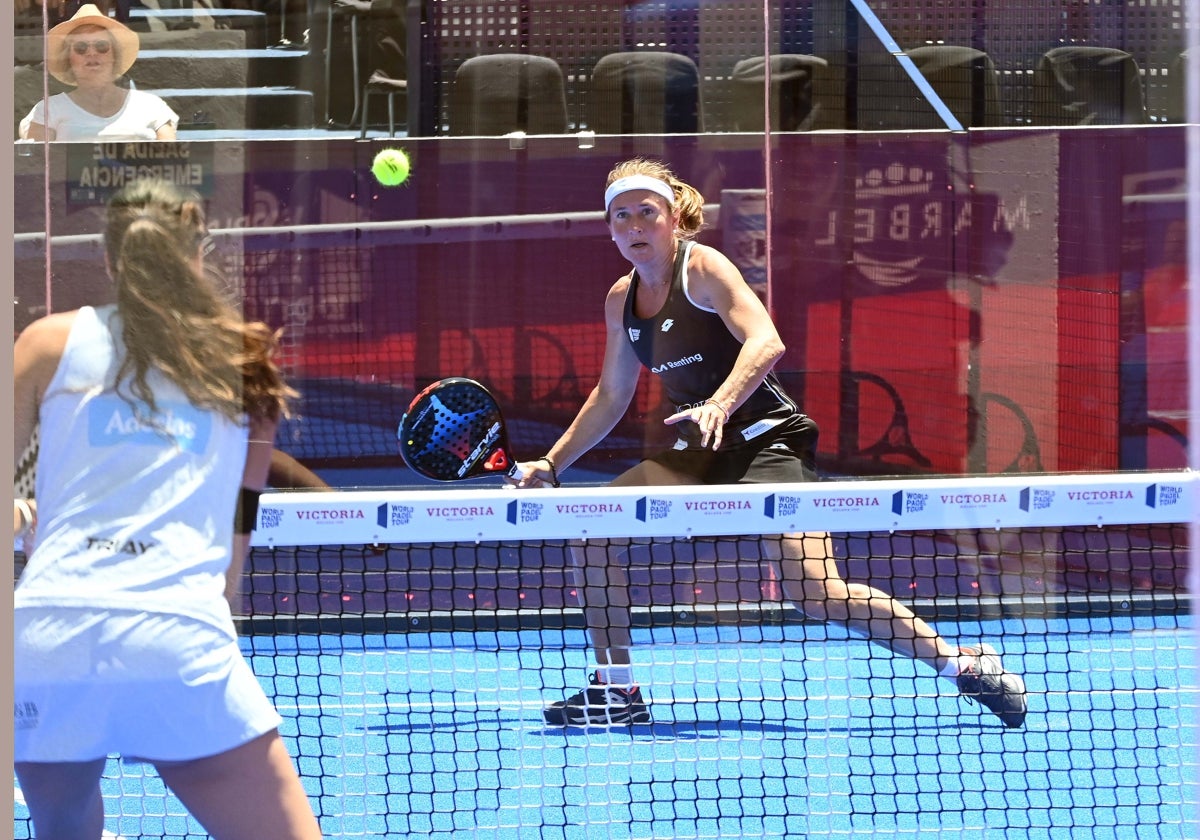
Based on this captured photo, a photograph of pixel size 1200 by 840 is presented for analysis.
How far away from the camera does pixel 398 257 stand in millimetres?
5168

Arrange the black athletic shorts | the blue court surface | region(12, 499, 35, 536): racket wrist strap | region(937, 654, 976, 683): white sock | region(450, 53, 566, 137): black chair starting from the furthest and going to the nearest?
region(450, 53, 566, 137): black chair → region(937, 654, 976, 683): white sock → the black athletic shorts → the blue court surface → region(12, 499, 35, 536): racket wrist strap

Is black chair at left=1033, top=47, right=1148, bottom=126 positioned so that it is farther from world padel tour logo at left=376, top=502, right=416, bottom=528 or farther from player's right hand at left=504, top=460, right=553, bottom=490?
world padel tour logo at left=376, top=502, right=416, bottom=528

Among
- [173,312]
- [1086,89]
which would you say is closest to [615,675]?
[173,312]

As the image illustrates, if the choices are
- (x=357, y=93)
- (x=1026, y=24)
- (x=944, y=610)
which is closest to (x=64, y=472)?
(x=357, y=93)

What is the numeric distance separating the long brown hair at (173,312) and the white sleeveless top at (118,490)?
0.06ft

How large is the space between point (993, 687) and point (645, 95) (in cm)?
218

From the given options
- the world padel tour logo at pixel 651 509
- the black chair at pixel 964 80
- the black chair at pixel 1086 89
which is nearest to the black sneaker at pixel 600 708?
the world padel tour logo at pixel 651 509

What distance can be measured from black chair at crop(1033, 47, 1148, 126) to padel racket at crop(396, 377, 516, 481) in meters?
2.54

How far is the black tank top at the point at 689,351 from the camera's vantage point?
13.3ft

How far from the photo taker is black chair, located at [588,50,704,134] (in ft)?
16.8

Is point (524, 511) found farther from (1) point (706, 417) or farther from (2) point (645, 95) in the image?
(2) point (645, 95)

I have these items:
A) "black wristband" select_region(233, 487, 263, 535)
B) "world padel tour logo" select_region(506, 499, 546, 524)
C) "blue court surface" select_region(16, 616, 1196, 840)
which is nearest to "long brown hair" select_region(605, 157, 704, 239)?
"blue court surface" select_region(16, 616, 1196, 840)

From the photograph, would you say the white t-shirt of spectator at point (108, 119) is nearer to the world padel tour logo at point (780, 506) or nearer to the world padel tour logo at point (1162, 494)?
the world padel tour logo at point (780, 506)

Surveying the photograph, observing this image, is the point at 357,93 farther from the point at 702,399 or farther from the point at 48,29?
the point at 48,29
